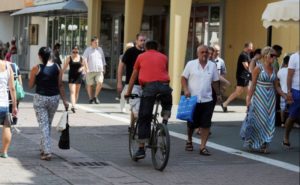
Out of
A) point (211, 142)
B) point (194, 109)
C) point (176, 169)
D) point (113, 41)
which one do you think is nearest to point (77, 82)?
point (211, 142)

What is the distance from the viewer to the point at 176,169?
8.91 metres

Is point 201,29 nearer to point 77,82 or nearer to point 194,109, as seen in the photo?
point 77,82

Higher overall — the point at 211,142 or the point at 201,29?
the point at 201,29

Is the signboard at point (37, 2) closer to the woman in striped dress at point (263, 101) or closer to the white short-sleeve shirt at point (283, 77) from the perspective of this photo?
the white short-sleeve shirt at point (283, 77)

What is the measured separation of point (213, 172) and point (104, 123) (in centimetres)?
575

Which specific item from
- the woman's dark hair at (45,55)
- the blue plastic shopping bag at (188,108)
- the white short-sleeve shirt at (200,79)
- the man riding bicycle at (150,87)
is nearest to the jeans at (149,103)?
the man riding bicycle at (150,87)

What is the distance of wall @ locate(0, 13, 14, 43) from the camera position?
4266 centimetres

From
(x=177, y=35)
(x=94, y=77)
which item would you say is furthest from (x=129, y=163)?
(x=94, y=77)

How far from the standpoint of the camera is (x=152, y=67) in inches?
359

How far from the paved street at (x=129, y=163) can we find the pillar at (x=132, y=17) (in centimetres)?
887

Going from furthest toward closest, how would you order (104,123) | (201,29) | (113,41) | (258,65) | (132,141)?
(113,41) < (201,29) < (104,123) < (258,65) < (132,141)

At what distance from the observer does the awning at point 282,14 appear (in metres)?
8.07

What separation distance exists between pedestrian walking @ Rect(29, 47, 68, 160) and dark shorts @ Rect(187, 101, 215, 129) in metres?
2.21

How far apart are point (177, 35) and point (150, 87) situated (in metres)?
9.40
